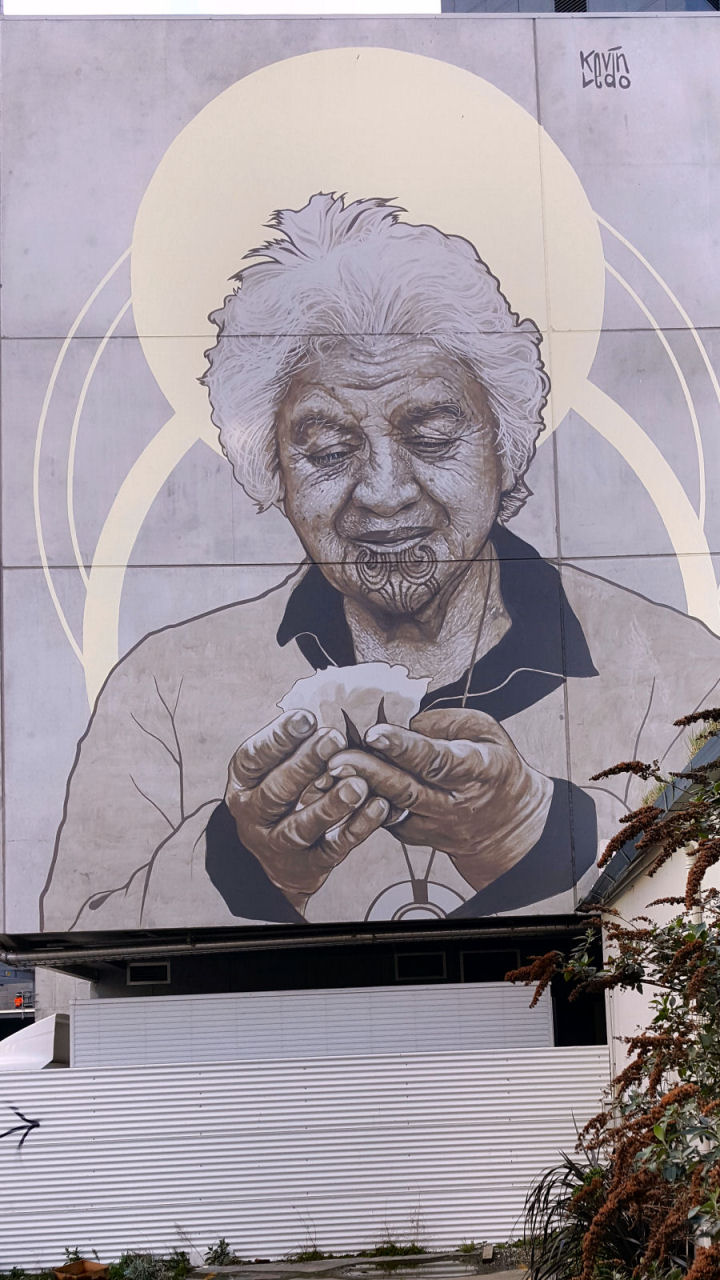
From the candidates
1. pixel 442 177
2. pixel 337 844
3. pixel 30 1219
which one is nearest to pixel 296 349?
pixel 442 177

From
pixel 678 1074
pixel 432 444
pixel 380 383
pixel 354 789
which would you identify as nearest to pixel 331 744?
pixel 354 789

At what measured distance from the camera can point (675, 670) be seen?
16859mm

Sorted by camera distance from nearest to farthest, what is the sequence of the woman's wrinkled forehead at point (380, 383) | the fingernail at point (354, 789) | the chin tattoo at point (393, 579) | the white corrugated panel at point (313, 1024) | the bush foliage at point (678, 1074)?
the bush foliage at point (678, 1074) < the white corrugated panel at point (313, 1024) < the fingernail at point (354, 789) < the chin tattoo at point (393, 579) < the woman's wrinkled forehead at point (380, 383)

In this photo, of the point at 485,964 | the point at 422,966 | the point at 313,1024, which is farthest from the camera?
the point at 485,964

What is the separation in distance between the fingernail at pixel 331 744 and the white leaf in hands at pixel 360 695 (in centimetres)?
9

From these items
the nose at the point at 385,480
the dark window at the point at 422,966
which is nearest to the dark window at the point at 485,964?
the dark window at the point at 422,966

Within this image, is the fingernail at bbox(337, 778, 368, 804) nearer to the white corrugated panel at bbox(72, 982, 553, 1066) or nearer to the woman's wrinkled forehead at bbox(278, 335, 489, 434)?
the white corrugated panel at bbox(72, 982, 553, 1066)

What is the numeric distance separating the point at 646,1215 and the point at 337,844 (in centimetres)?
956

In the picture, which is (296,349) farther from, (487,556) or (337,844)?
(337,844)

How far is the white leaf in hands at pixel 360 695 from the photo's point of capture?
1653 centimetres

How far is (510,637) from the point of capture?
16.8 metres

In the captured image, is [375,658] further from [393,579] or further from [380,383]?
[380,383]

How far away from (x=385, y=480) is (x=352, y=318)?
6.92 ft

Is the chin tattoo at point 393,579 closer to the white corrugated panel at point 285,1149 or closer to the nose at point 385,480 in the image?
the nose at point 385,480
